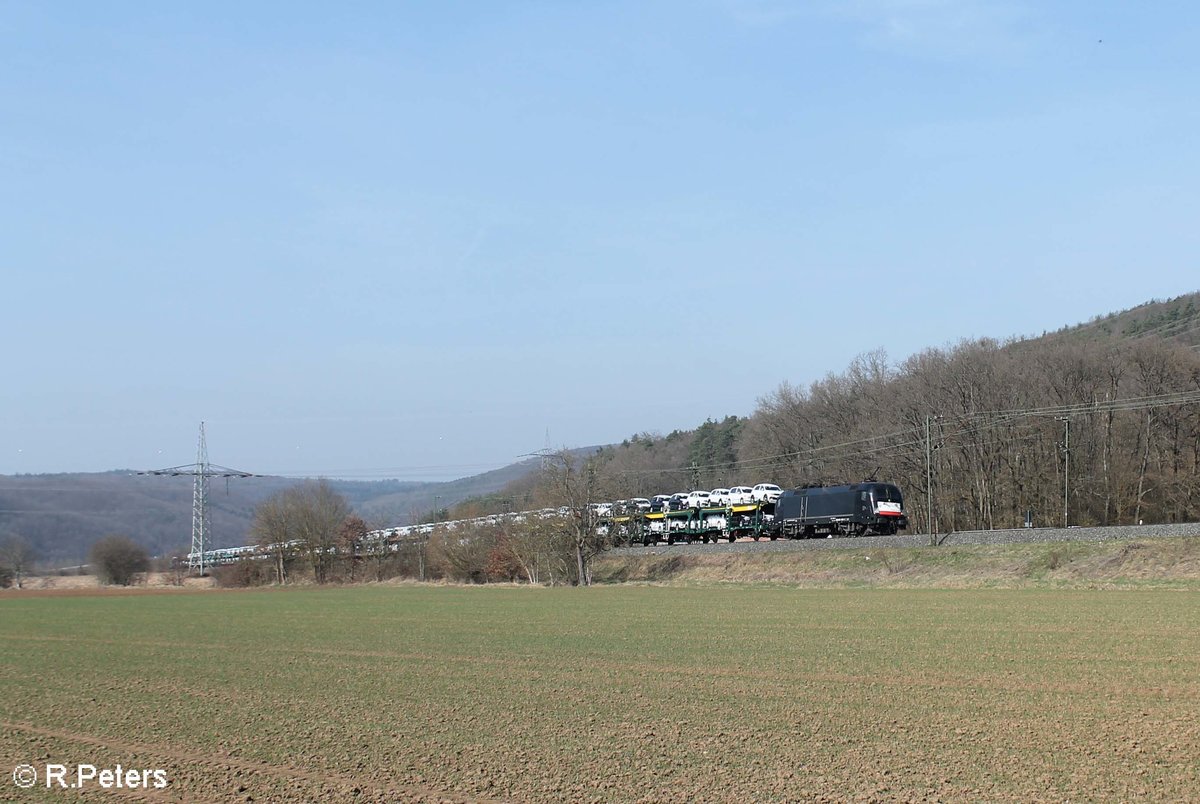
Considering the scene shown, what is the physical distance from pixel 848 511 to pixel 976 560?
16.2 metres

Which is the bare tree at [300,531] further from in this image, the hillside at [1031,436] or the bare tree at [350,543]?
the hillside at [1031,436]

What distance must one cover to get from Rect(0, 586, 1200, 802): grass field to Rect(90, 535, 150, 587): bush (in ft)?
298

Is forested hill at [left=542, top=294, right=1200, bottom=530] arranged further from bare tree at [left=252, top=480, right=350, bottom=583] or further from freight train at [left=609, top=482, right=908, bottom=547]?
bare tree at [left=252, top=480, right=350, bottom=583]

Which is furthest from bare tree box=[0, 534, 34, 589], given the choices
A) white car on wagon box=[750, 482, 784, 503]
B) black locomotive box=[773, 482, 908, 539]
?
black locomotive box=[773, 482, 908, 539]

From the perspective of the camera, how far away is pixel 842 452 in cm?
9494

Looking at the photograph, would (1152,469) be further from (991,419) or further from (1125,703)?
(1125,703)

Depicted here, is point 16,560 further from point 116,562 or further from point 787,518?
point 787,518

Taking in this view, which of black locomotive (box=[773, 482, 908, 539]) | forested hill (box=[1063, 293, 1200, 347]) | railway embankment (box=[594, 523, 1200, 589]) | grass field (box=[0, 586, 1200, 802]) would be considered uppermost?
forested hill (box=[1063, 293, 1200, 347])

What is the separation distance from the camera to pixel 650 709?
16891 millimetres

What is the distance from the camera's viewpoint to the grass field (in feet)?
40.5

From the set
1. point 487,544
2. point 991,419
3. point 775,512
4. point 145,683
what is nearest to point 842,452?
point 991,419

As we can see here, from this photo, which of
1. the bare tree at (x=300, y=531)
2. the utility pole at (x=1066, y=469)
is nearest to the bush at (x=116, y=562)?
the bare tree at (x=300, y=531)

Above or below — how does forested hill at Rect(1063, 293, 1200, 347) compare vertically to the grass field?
above

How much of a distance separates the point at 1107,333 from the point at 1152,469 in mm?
63242
